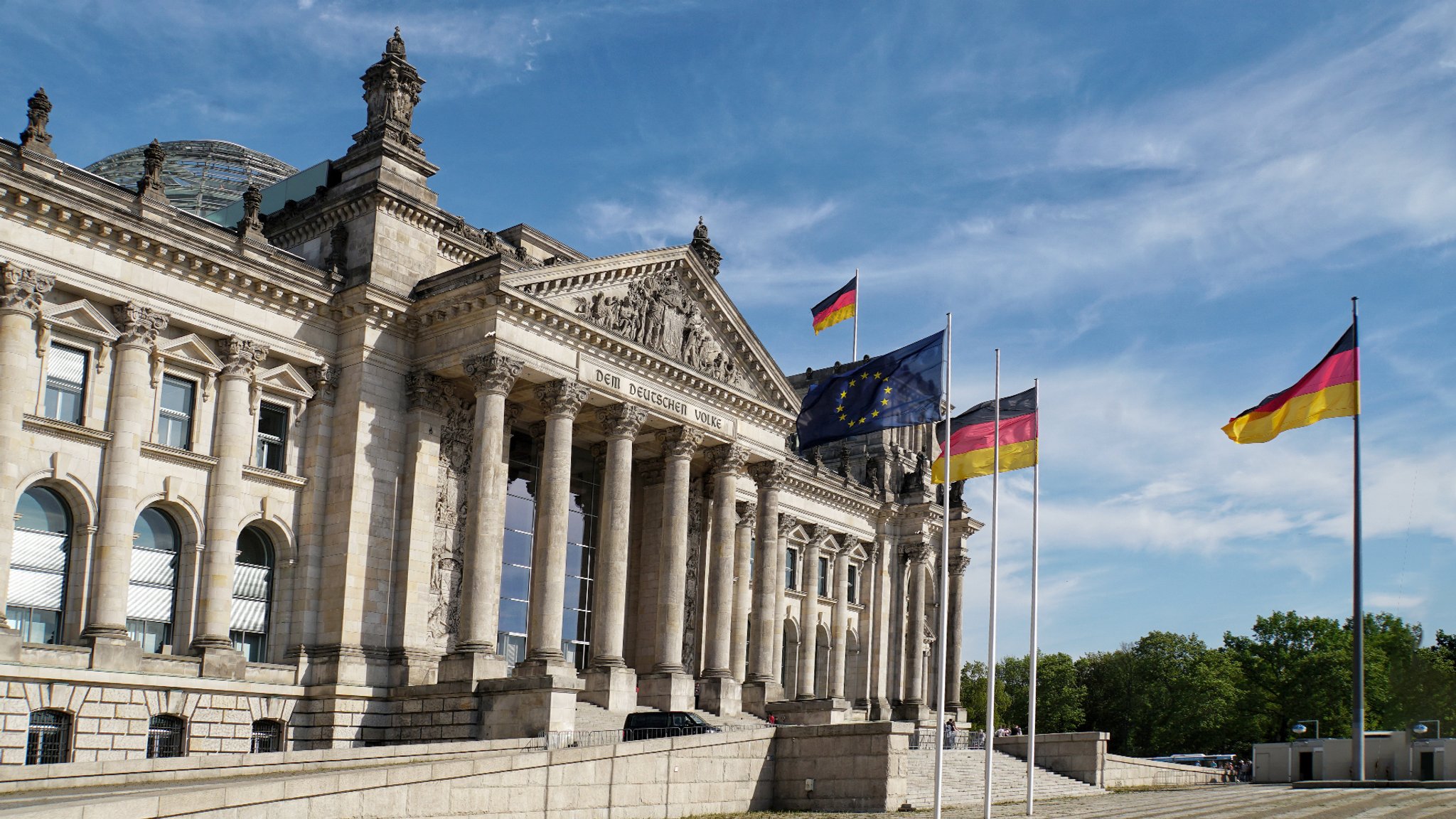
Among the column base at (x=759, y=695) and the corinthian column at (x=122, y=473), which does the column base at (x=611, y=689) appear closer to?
the column base at (x=759, y=695)

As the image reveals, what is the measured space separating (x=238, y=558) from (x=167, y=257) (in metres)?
8.85

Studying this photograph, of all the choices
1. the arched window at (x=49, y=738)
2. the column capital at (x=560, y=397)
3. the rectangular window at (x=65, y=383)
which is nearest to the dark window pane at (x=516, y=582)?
the column capital at (x=560, y=397)

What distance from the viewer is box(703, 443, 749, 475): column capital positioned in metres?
50.0

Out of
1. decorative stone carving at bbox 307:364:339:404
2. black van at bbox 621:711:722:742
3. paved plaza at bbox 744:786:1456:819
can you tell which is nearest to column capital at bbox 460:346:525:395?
decorative stone carving at bbox 307:364:339:404

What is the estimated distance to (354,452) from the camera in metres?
40.3

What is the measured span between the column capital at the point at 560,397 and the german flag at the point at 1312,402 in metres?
19.9

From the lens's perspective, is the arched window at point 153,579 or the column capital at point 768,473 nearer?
the arched window at point 153,579

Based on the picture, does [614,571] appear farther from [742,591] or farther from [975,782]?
[975,782]

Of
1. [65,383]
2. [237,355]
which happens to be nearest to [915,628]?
[237,355]

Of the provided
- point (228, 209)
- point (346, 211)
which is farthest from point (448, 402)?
point (228, 209)

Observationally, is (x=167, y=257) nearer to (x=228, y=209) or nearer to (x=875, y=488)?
(x=228, y=209)

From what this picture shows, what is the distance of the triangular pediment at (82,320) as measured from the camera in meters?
34.6

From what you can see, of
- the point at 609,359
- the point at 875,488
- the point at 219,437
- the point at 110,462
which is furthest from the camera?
the point at 875,488

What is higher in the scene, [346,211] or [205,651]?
[346,211]
